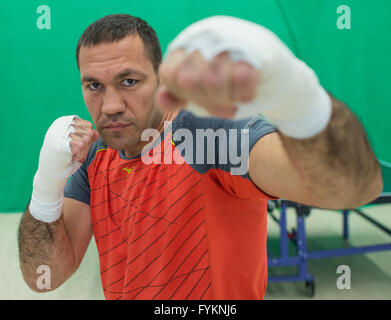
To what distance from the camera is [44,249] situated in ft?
3.89

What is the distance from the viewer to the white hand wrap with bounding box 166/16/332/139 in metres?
0.48

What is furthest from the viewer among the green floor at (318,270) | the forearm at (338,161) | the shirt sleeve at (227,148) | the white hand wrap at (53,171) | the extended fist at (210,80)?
the green floor at (318,270)

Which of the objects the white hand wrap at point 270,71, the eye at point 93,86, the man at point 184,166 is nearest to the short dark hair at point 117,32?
the man at point 184,166

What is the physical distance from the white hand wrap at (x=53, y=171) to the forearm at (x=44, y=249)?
37 mm

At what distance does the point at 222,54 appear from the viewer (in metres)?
0.48

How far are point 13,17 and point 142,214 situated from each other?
11.6 ft

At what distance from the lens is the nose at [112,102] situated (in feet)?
3.64

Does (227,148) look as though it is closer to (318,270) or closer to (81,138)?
(81,138)

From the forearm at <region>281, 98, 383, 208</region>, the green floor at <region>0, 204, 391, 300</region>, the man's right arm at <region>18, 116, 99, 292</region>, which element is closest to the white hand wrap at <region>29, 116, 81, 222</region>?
the man's right arm at <region>18, 116, 99, 292</region>

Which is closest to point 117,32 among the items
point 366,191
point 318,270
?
point 366,191

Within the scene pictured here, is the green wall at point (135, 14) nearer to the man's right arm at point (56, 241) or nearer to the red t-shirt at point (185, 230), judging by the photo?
the man's right arm at point (56, 241)

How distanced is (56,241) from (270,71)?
3.12 feet

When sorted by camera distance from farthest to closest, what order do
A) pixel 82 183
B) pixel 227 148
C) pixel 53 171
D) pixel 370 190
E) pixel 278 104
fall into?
pixel 82 183, pixel 53 171, pixel 227 148, pixel 370 190, pixel 278 104

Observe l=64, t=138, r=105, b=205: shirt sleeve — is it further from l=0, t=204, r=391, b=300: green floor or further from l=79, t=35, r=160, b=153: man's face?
l=0, t=204, r=391, b=300: green floor
